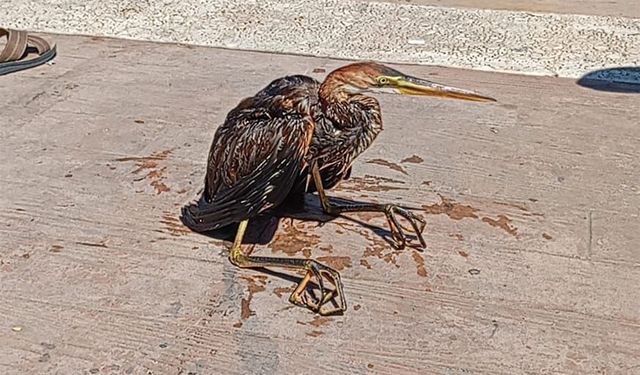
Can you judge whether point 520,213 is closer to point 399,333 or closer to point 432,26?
point 399,333

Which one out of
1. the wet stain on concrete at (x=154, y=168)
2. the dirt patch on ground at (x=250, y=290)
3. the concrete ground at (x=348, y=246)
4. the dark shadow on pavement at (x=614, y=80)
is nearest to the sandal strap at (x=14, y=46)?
the concrete ground at (x=348, y=246)

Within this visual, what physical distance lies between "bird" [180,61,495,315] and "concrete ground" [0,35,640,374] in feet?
0.49

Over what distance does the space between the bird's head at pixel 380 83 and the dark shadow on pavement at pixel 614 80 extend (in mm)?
2853

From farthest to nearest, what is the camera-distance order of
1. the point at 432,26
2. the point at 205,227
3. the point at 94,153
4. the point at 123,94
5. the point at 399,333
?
the point at 432,26, the point at 123,94, the point at 94,153, the point at 205,227, the point at 399,333

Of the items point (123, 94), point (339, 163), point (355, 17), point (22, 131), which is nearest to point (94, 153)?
point (22, 131)

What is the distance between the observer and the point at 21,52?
20.4 ft

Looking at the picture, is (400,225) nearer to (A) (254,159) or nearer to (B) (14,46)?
(A) (254,159)

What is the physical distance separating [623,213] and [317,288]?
1686mm

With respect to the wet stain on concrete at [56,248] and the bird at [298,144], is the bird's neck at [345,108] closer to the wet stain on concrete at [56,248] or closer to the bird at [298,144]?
the bird at [298,144]

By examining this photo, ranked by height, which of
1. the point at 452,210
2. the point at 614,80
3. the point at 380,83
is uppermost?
the point at 380,83

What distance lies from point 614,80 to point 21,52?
4.08 m

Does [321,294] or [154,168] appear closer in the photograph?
[321,294]

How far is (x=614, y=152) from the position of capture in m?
5.08

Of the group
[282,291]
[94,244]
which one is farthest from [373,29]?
[282,291]
